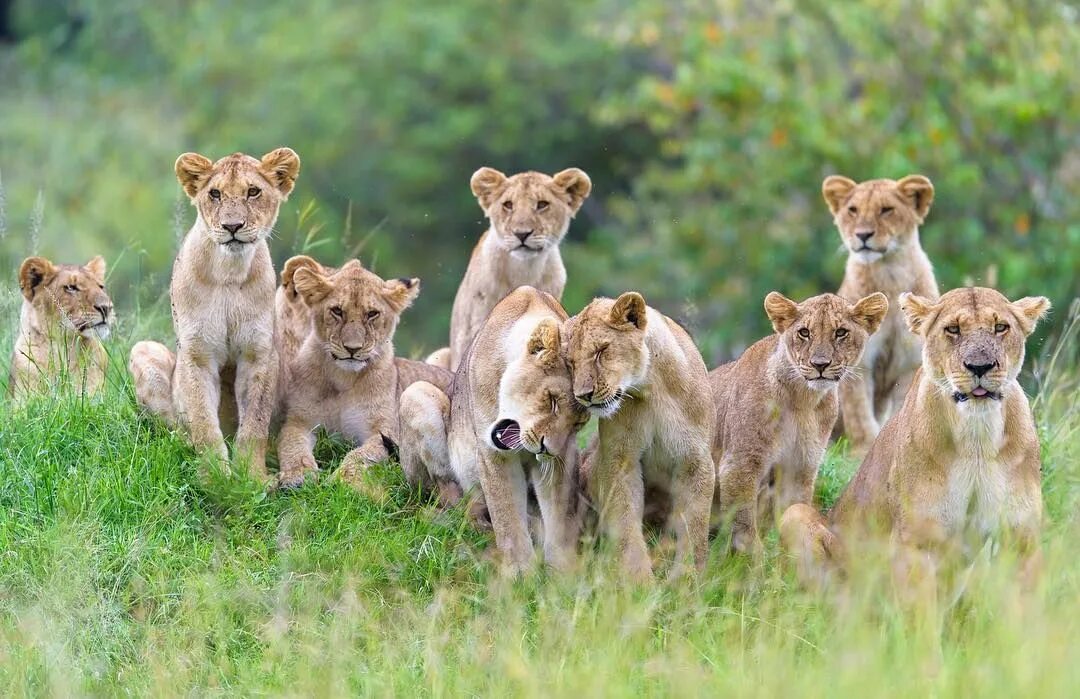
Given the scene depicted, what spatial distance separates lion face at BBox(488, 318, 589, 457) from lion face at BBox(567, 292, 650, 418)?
0.06 metres

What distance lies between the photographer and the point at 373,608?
6074 millimetres

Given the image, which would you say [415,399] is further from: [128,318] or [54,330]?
[128,318]

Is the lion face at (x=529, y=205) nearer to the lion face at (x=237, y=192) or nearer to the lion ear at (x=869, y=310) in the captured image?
the lion face at (x=237, y=192)

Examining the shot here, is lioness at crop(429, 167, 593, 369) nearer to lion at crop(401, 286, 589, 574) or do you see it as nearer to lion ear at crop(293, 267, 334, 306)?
lion ear at crop(293, 267, 334, 306)

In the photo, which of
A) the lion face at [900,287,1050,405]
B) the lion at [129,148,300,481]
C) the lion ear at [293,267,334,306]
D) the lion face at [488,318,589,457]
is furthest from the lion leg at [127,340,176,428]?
the lion face at [900,287,1050,405]

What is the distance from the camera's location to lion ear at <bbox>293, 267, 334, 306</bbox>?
22.5ft

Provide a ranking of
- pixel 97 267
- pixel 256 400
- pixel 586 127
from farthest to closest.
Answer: pixel 586 127
pixel 97 267
pixel 256 400

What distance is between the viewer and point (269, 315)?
6.89m

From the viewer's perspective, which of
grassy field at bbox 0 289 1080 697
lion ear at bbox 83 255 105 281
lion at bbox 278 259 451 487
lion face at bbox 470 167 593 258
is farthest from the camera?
lion face at bbox 470 167 593 258

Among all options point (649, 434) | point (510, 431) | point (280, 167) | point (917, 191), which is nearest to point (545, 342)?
point (510, 431)

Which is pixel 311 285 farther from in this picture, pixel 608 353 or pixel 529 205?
pixel 608 353

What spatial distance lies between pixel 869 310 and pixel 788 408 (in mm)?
470

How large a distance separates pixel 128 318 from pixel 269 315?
1834 mm

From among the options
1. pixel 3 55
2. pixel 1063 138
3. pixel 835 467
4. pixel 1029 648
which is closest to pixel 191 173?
pixel 835 467
